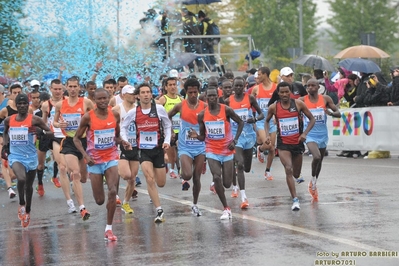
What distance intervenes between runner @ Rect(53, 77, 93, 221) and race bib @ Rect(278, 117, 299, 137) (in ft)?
9.76

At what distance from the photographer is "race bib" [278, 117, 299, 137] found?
46.2ft

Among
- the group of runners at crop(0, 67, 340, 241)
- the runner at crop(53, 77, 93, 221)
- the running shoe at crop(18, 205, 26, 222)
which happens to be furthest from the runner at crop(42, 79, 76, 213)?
the running shoe at crop(18, 205, 26, 222)

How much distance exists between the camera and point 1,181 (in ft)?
Answer: 68.5

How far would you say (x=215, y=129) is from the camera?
1326cm

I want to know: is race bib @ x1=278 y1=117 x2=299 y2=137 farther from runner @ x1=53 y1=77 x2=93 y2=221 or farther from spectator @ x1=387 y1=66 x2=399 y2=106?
spectator @ x1=387 y1=66 x2=399 y2=106

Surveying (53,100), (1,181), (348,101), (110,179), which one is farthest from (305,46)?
(110,179)

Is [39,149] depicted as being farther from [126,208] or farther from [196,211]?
[196,211]

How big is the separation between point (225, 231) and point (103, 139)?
2.05m

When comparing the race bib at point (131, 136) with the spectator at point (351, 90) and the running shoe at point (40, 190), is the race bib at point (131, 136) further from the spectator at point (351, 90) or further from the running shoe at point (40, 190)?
the spectator at point (351, 90)

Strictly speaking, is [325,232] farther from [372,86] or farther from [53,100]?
[372,86]

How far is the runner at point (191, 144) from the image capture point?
13369mm

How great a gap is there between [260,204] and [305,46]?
44.6 meters

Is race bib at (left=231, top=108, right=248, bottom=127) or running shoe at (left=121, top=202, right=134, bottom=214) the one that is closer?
running shoe at (left=121, top=202, right=134, bottom=214)

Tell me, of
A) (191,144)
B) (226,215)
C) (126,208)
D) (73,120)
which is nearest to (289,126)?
(191,144)
